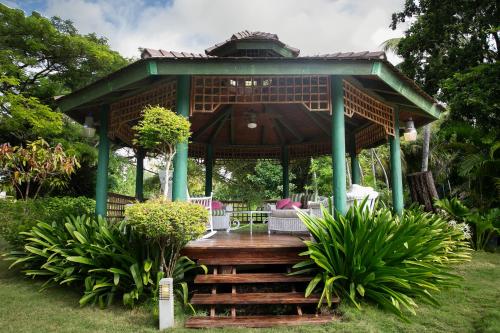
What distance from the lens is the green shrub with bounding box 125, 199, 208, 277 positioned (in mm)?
4309

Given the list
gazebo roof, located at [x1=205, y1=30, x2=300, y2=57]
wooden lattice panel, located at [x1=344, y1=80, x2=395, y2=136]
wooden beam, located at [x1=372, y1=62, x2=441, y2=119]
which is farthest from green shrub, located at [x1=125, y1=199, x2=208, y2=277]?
gazebo roof, located at [x1=205, y1=30, x2=300, y2=57]

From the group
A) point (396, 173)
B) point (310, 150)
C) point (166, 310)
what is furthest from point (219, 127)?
point (166, 310)

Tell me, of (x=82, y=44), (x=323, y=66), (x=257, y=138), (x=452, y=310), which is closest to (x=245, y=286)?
(x=452, y=310)

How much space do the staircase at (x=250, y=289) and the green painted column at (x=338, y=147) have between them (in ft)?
3.57

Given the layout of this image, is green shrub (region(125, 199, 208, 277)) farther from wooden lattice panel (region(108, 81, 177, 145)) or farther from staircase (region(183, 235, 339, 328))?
wooden lattice panel (region(108, 81, 177, 145))

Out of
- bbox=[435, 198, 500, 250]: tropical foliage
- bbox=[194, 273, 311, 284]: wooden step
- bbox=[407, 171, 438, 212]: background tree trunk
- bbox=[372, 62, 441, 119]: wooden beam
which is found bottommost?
bbox=[194, 273, 311, 284]: wooden step

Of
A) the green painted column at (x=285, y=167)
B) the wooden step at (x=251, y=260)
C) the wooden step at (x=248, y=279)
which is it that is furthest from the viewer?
the green painted column at (x=285, y=167)

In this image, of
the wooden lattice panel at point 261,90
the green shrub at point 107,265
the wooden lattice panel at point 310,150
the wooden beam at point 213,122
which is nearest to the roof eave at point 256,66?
the wooden lattice panel at point 261,90

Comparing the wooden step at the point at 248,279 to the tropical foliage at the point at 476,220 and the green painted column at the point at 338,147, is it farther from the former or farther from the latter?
the tropical foliage at the point at 476,220

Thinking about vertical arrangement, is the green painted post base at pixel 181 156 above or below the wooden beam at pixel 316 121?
below

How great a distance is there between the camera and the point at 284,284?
510 cm

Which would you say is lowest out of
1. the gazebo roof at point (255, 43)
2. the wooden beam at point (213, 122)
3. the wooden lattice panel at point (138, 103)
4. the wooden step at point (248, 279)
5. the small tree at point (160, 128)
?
the wooden step at point (248, 279)

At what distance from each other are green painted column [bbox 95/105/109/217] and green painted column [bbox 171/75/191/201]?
257 cm

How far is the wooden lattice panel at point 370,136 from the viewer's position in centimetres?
877
